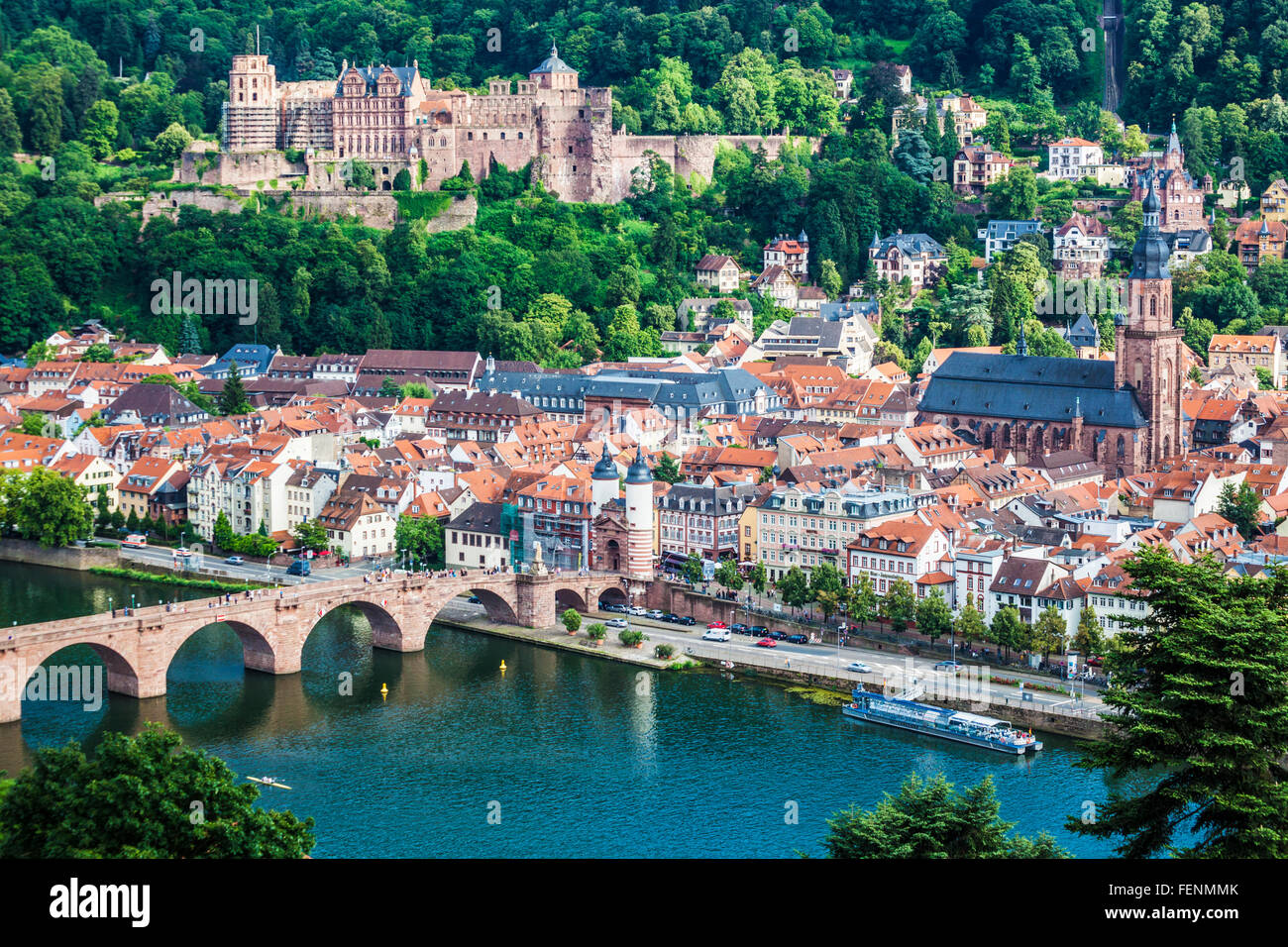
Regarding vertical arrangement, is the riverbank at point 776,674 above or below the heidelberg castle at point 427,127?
below

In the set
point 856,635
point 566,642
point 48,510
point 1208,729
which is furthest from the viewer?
point 48,510

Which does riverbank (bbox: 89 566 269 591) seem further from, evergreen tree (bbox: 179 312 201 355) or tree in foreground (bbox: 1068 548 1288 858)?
tree in foreground (bbox: 1068 548 1288 858)

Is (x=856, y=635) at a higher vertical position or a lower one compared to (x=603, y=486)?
lower

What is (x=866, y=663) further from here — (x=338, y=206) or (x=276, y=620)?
(x=338, y=206)

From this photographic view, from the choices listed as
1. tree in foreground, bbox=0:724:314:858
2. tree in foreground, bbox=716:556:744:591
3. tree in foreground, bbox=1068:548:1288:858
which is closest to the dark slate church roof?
tree in foreground, bbox=716:556:744:591

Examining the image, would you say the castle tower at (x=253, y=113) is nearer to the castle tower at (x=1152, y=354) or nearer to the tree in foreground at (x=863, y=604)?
the castle tower at (x=1152, y=354)

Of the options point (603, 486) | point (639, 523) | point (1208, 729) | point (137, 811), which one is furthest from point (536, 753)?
point (1208, 729)

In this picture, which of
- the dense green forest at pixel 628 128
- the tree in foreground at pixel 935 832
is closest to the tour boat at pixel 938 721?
the tree in foreground at pixel 935 832
